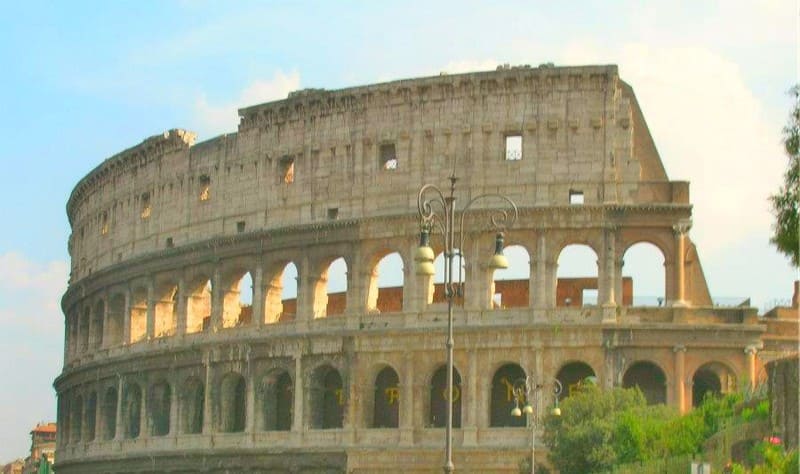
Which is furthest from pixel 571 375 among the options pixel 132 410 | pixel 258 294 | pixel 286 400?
pixel 132 410

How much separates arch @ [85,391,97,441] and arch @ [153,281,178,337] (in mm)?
5070

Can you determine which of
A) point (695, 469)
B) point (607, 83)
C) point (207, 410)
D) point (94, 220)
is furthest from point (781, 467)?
point (94, 220)

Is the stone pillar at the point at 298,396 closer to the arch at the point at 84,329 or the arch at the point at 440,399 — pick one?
the arch at the point at 440,399

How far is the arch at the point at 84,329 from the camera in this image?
6594cm

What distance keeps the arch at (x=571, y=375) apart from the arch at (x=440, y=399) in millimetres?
3079

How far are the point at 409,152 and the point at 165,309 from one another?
1270cm

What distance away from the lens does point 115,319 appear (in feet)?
206

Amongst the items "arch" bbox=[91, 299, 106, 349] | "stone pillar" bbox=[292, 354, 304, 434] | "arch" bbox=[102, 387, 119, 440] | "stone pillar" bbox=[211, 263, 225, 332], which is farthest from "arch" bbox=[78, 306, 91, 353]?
"stone pillar" bbox=[292, 354, 304, 434]

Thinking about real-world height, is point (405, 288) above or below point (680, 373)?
above

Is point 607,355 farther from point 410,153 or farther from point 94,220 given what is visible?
point 94,220

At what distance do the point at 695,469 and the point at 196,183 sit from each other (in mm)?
33298

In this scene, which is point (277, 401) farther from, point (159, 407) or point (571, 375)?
point (571, 375)

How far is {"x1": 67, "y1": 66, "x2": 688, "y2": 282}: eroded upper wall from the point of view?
5019 cm

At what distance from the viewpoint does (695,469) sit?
2720 centimetres
